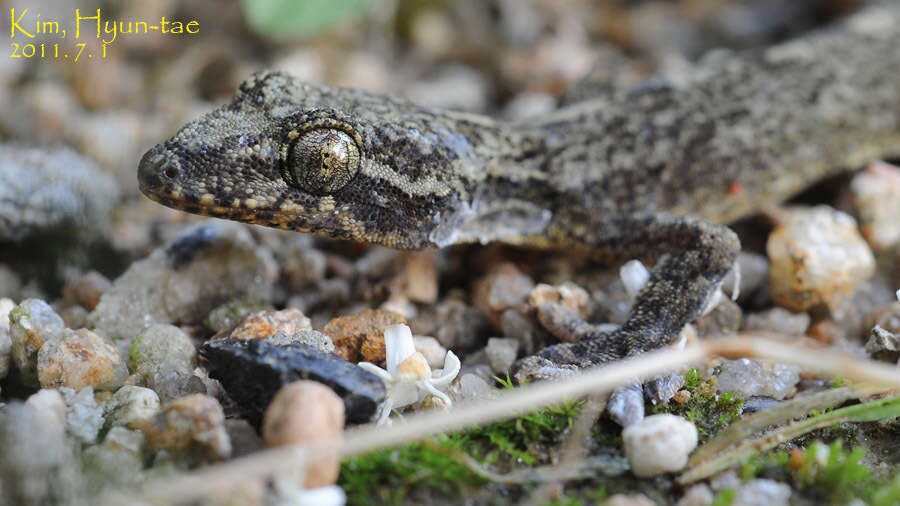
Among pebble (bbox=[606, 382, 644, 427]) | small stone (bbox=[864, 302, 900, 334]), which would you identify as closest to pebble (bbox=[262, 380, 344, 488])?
pebble (bbox=[606, 382, 644, 427])

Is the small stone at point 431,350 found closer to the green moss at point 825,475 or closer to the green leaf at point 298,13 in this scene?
the green moss at point 825,475

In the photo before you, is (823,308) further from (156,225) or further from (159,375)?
(156,225)

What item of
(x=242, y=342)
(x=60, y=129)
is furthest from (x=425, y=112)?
(x=60, y=129)

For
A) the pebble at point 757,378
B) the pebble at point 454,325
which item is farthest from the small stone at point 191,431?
the pebble at point 757,378

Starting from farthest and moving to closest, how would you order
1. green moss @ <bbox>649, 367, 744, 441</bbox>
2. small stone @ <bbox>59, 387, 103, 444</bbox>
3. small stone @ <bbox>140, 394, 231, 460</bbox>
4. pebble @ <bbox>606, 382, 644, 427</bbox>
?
green moss @ <bbox>649, 367, 744, 441</bbox>, pebble @ <bbox>606, 382, 644, 427</bbox>, small stone @ <bbox>59, 387, 103, 444</bbox>, small stone @ <bbox>140, 394, 231, 460</bbox>

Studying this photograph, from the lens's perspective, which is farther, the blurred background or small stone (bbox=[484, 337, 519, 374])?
the blurred background

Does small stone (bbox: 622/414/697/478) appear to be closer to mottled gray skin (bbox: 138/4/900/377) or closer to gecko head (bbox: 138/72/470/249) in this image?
mottled gray skin (bbox: 138/4/900/377)
